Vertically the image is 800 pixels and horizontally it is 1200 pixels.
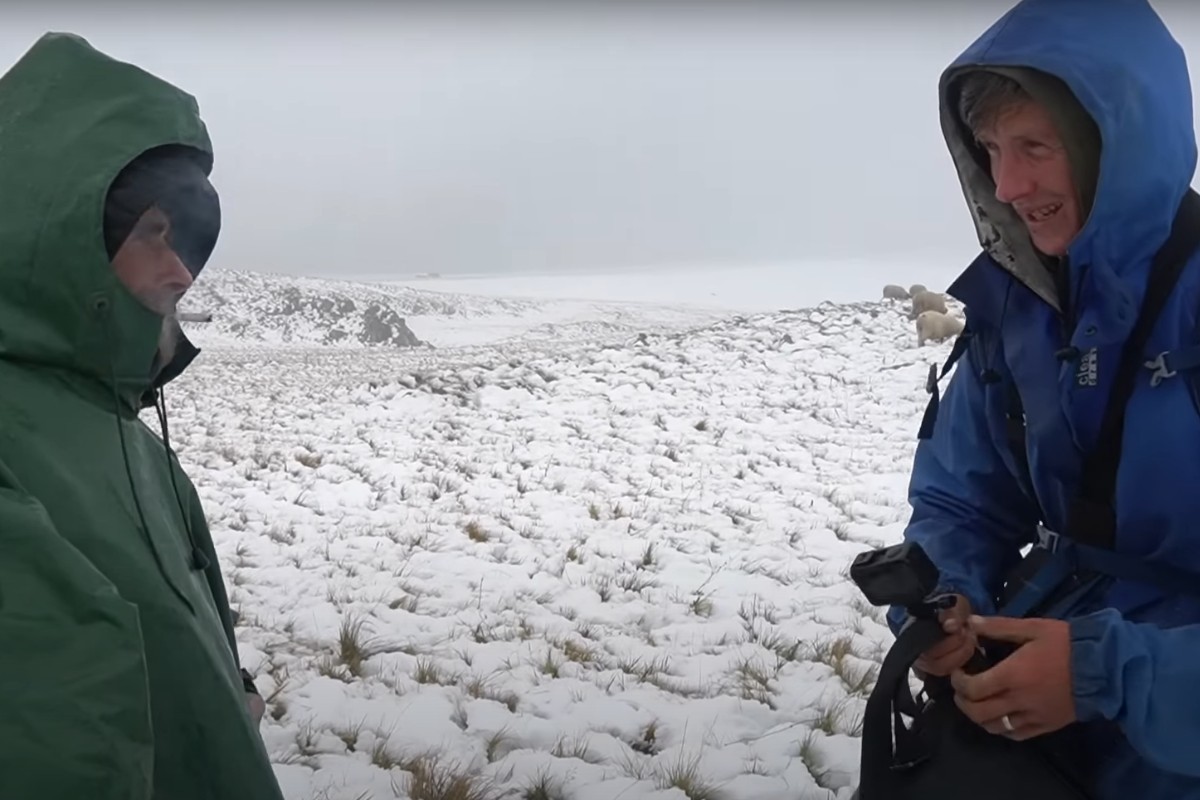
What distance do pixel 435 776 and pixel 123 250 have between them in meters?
1.89

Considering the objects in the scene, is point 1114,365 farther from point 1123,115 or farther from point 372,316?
point 372,316

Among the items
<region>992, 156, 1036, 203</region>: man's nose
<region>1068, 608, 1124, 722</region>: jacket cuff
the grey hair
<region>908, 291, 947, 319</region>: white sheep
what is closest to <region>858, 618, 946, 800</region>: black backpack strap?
<region>1068, 608, 1124, 722</region>: jacket cuff

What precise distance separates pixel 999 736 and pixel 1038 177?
2.98ft

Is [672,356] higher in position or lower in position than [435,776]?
higher

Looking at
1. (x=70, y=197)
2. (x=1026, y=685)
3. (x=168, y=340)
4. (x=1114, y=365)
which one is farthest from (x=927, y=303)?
(x=70, y=197)

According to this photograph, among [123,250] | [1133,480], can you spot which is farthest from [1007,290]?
[123,250]

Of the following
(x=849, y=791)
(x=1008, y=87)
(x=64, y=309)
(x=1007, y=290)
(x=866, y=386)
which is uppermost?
(x=1008, y=87)

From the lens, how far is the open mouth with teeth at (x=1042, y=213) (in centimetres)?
137

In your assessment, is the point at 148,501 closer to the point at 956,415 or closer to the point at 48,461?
the point at 48,461

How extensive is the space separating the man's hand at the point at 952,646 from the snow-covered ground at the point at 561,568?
140 cm

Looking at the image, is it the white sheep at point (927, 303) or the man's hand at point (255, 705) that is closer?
the man's hand at point (255, 705)

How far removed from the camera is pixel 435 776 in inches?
99.8

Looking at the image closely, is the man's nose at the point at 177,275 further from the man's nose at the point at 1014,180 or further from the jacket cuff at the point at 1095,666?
the jacket cuff at the point at 1095,666

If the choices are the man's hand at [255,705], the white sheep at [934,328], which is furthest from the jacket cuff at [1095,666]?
the white sheep at [934,328]
